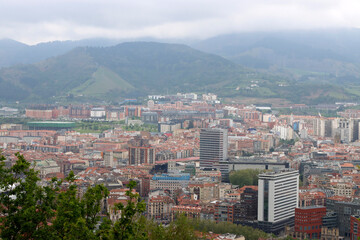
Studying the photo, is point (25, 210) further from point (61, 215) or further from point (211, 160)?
point (211, 160)

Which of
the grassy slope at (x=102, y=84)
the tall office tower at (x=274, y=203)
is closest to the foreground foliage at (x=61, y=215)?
the tall office tower at (x=274, y=203)

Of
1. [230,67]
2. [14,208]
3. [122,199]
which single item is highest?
[230,67]

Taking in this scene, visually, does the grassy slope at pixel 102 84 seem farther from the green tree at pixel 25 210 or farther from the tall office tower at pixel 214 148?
the green tree at pixel 25 210

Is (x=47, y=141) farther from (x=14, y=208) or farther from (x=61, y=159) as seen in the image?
(x=14, y=208)

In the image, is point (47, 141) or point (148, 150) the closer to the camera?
point (148, 150)

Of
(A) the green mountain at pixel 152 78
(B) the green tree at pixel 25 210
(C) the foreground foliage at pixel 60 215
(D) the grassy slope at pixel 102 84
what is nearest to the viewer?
(C) the foreground foliage at pixel 60 215

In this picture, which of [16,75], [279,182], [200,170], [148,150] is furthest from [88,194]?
[16,75]

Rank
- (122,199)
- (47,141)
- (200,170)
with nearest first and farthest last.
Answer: (122,199), (200,170), (47,141)
